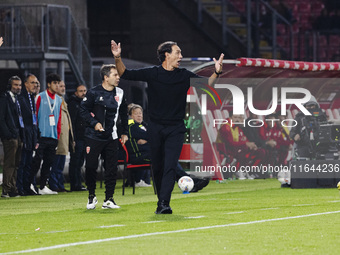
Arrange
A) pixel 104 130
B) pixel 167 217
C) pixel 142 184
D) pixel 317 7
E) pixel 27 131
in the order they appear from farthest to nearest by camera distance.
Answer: pixel 317 7, pixel 142 184, pixel 27 131, pixel 104 130, pixel 167 217

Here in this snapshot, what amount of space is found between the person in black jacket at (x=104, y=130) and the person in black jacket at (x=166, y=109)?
3.81 feet

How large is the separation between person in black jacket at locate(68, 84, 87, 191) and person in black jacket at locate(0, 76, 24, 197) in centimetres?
168

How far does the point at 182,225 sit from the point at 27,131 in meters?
6.59

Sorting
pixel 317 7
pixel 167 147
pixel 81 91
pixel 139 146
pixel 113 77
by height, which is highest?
pixel 317 7

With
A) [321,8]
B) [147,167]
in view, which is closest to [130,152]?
[147,167]

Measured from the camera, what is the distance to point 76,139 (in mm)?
17906

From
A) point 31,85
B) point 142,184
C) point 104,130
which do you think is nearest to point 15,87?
point 31,85

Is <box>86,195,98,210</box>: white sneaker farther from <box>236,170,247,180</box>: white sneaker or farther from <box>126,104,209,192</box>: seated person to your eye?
<box>236,170,247,180</box>: white sneaker

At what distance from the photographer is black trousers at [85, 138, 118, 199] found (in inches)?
492

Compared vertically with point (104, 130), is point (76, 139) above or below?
→ below

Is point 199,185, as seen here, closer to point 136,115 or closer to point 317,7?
point 136,115

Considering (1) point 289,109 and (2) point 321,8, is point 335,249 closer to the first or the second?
(1) point 289,109

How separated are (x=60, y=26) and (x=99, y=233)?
1280cm

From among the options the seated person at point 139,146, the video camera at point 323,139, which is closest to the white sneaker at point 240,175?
the video camera at point 323,139
